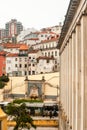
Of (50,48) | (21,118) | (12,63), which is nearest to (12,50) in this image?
(12,63)

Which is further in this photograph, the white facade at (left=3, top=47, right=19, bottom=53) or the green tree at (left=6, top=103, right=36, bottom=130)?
the white facade at (left=3, top=47, right=19, bottom=53)

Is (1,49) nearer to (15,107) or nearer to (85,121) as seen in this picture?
(15,107)

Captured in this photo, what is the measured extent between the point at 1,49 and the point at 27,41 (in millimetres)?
17395

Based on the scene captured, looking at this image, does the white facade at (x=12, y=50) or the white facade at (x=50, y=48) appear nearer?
the white facade at (x=50, y=48)

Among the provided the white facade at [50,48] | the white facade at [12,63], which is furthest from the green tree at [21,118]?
the white facade at [12,63]

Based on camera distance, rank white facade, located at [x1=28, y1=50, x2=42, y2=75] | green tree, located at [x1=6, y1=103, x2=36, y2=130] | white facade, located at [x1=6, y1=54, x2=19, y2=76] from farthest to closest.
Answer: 1. white facade, located at [x1=6, y1=54, x2=19, y2=76]
2. white facade, located at [x1=28, y1=50, x2=42, y2=75]
3. green tree, located at [x1=6, y1=103, x2=36, y2=130]

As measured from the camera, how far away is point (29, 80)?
7406 cm

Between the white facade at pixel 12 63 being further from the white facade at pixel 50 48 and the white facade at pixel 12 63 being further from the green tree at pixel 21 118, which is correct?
the green tree at pixel 21 118

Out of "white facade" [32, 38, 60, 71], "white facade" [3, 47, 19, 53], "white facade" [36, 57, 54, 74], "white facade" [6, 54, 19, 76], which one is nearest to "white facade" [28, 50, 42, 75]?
"white facade" [32, 38, 60, 71]

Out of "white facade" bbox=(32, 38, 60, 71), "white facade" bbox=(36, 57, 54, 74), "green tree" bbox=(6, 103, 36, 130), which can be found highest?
"white facade" bbox=(32, 38, 60, 71)

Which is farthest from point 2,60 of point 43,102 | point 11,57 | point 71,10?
point 71,10

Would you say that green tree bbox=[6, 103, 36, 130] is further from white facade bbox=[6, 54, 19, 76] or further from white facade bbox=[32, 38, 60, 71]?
white facade bbox=[6, 54, 19, 76]

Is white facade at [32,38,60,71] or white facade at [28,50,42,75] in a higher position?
white facade at [32,38,60,71]

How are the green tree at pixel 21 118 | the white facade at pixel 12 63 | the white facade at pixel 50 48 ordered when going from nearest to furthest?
1. the green tree at pixel 21 118
2. the white facade at pixel 50 48
3. the white facade at pixel 12 63
